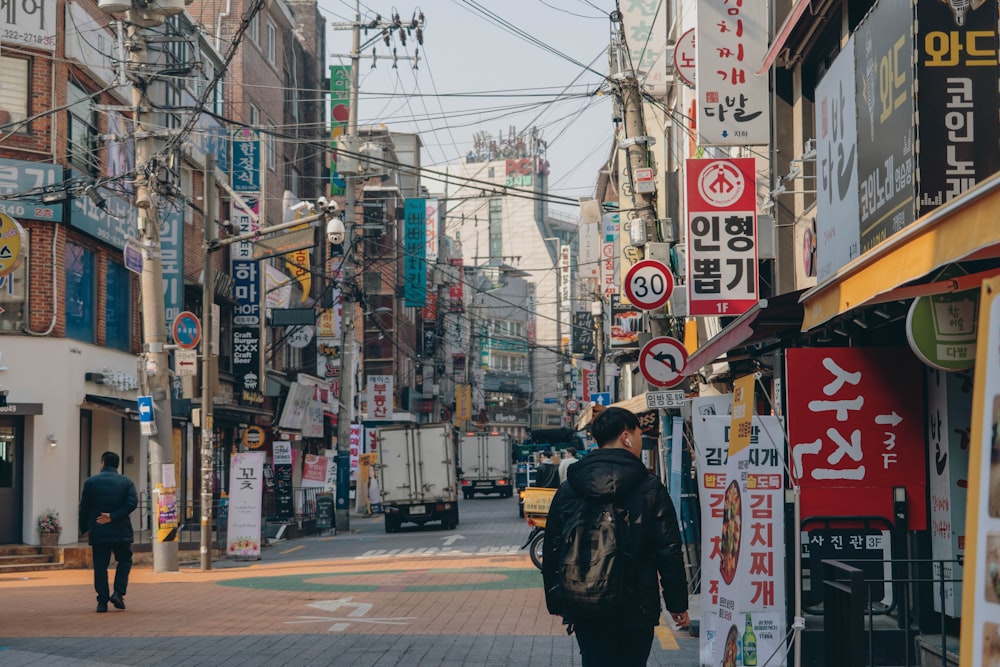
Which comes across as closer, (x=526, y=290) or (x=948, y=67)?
(x=948, y=67)

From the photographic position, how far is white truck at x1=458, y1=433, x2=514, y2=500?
54.4 m

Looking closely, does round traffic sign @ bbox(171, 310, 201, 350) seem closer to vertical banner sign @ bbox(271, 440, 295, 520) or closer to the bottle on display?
vertical banner sign @ bbox(271, 440, 295, 520)

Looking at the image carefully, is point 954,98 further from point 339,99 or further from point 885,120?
point 339,99

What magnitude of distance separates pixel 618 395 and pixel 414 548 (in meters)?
36.2

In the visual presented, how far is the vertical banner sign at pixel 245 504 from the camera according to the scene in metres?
25.5

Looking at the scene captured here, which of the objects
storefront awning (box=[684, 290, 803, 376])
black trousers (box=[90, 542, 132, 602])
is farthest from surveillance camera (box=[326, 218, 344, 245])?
storefront awning (box=[684, 290, 803, 376])

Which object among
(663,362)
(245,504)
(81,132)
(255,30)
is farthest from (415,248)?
(663,362)

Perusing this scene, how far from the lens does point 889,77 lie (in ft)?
33.2

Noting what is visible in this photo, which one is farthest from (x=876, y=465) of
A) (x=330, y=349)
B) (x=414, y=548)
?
(x=330, y=349)

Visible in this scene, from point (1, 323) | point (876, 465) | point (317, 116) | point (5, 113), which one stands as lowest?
point (876, 465)

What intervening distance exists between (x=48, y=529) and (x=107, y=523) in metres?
10.2

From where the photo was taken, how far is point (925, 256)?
5738 millimetres

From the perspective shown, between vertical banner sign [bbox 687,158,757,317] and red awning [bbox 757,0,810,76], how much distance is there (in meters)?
1.34

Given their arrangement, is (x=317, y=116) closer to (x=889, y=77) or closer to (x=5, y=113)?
(x=5, y=113)
